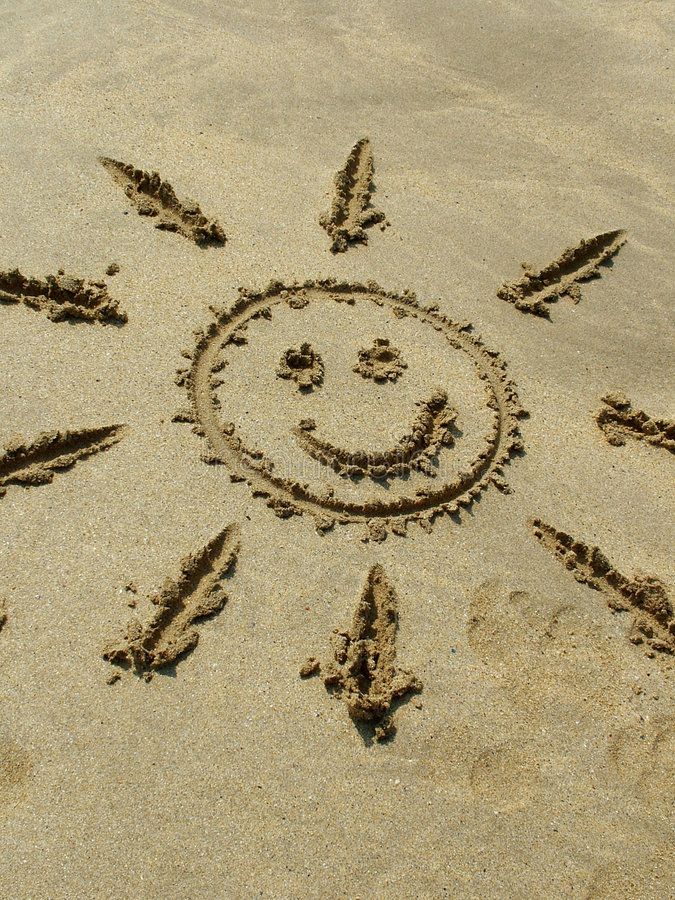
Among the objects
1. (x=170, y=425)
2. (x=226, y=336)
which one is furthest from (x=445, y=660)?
(x=226, y=336)

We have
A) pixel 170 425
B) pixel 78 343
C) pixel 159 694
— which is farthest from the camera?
pixel 78 343

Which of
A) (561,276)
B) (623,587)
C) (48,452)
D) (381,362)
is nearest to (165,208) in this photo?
(381,362)

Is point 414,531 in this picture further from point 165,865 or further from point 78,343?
point 78,343

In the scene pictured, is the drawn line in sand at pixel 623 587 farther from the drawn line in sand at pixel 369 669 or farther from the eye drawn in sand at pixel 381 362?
the eye drawn in sand at pixel 381 362

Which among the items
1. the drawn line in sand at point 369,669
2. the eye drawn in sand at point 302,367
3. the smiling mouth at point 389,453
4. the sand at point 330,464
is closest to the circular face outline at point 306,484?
the sand at point 330,464

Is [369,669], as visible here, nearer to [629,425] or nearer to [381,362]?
[381,362]

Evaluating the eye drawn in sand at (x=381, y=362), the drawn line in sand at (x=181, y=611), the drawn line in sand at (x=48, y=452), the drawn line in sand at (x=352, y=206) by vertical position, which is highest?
the drawn line in sand at (x=352, y=206)
